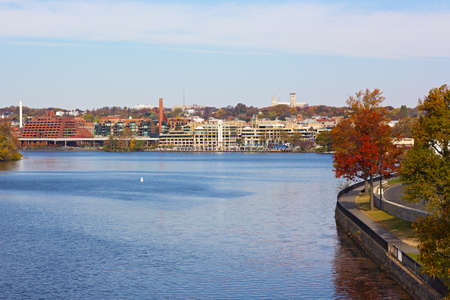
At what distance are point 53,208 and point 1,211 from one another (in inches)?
165

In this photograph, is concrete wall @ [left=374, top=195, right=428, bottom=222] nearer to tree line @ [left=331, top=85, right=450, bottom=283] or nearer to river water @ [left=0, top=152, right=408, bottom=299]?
tree line @ [left=331, top=85, right=450, bottom=283]

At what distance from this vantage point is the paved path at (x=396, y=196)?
3589 cm

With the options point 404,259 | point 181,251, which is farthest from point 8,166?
point 404,259

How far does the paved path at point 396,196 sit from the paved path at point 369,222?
2115mm

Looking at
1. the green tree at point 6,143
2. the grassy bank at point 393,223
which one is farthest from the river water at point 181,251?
the green tree at point 6,143

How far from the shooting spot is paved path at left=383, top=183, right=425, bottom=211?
35.9 m

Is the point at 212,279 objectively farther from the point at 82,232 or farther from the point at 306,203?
the point at 306,203

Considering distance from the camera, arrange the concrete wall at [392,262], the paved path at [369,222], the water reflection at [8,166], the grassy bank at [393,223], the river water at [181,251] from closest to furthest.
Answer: the concrete wall at [392,262] < the river water at [181,251] < the paved path at [369,222] < the grassy bank at [393,223] < the water reflection at [8,166]

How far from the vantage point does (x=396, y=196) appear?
136ft

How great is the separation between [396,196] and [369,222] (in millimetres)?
9990

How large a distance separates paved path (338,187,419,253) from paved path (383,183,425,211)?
2.12m

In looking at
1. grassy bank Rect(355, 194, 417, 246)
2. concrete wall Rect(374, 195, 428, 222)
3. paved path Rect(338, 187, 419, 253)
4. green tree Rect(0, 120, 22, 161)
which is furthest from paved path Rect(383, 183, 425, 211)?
green tree Rect(0, 120, 22, 161)

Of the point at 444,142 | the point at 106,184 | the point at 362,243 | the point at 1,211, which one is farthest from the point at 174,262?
the point at 106,184

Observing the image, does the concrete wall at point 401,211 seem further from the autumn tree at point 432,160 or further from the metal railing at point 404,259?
the autumn tree at point 432,160
